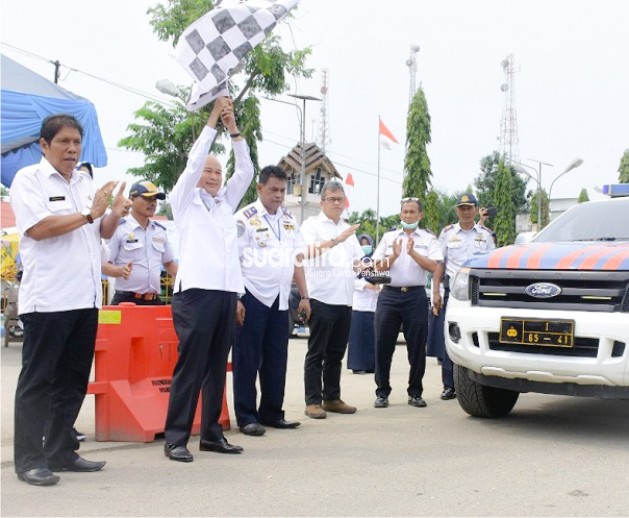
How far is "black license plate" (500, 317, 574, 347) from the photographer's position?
501cm

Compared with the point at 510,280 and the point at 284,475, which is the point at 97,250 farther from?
the point at 510,280

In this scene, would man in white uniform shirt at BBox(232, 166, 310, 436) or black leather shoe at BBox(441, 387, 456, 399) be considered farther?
black leather shoe at BBox(441, 387, 456, 399)

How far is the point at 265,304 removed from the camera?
5.75 m

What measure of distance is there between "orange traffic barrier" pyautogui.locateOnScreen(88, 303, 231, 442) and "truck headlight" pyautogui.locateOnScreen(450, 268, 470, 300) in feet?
6.09

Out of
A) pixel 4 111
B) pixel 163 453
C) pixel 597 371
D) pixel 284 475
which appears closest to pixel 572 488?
pixel 597 371

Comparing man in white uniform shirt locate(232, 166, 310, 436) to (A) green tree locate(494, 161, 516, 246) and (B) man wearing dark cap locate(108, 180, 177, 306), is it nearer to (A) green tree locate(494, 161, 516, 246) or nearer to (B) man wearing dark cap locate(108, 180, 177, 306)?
(B) man wearing dark cap locate(108, 180, 177, 306)

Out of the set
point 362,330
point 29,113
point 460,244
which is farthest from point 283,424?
point 29,113

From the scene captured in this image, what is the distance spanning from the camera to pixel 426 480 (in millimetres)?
4199

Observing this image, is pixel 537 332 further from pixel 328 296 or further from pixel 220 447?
pixel 220 447

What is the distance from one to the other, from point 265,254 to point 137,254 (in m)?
1.06

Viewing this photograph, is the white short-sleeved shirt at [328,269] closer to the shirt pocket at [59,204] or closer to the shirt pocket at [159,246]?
the shirt pocket at [159,246]

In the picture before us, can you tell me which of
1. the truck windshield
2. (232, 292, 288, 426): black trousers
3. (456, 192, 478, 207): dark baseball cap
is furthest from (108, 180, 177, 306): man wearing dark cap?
the truck windshield

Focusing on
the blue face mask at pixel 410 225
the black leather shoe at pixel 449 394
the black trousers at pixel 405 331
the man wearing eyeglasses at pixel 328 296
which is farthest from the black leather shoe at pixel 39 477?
the black leather shoe at pixel 449 394

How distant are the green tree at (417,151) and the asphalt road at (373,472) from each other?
125 feet
